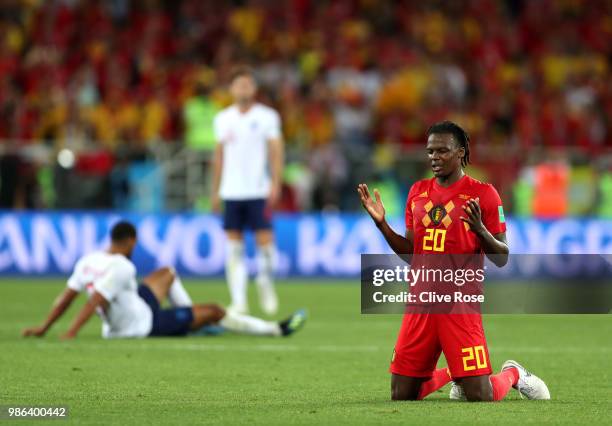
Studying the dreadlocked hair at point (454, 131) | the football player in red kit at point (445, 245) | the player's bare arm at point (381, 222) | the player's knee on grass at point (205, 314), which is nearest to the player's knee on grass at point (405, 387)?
the football player in red kit at point (445, 245)

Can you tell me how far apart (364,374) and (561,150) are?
Answer: 10.8 metres

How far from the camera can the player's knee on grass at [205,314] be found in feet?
36.1

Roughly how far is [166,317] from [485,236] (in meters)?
4.69

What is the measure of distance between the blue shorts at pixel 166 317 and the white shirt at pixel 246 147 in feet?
9.63

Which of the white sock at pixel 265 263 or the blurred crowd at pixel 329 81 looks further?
the blurred crowd at pixel 329 81

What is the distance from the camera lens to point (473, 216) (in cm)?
675

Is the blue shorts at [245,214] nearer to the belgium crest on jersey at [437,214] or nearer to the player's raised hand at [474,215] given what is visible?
the belgium crest on jersey at [437,214]

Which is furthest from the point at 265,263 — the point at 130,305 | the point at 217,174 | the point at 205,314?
the point at 130,305

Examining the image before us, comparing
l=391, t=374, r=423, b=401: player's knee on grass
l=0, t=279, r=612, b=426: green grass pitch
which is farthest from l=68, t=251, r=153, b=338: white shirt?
l=391, t=374, r=423, b=401: player's knee on grass

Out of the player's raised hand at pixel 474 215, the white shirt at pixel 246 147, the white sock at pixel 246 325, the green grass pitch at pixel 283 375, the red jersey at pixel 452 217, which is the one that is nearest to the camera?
the player's raised hand at pixel 474 215

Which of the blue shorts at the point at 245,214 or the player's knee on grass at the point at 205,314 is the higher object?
the blue shorts at the point at 245,214

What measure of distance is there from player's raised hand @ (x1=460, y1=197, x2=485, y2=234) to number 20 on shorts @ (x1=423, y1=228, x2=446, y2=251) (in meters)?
0.47

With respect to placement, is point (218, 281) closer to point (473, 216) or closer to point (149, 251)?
point (149, 251)

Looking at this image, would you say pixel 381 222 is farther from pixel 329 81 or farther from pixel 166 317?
pixel 329 81
